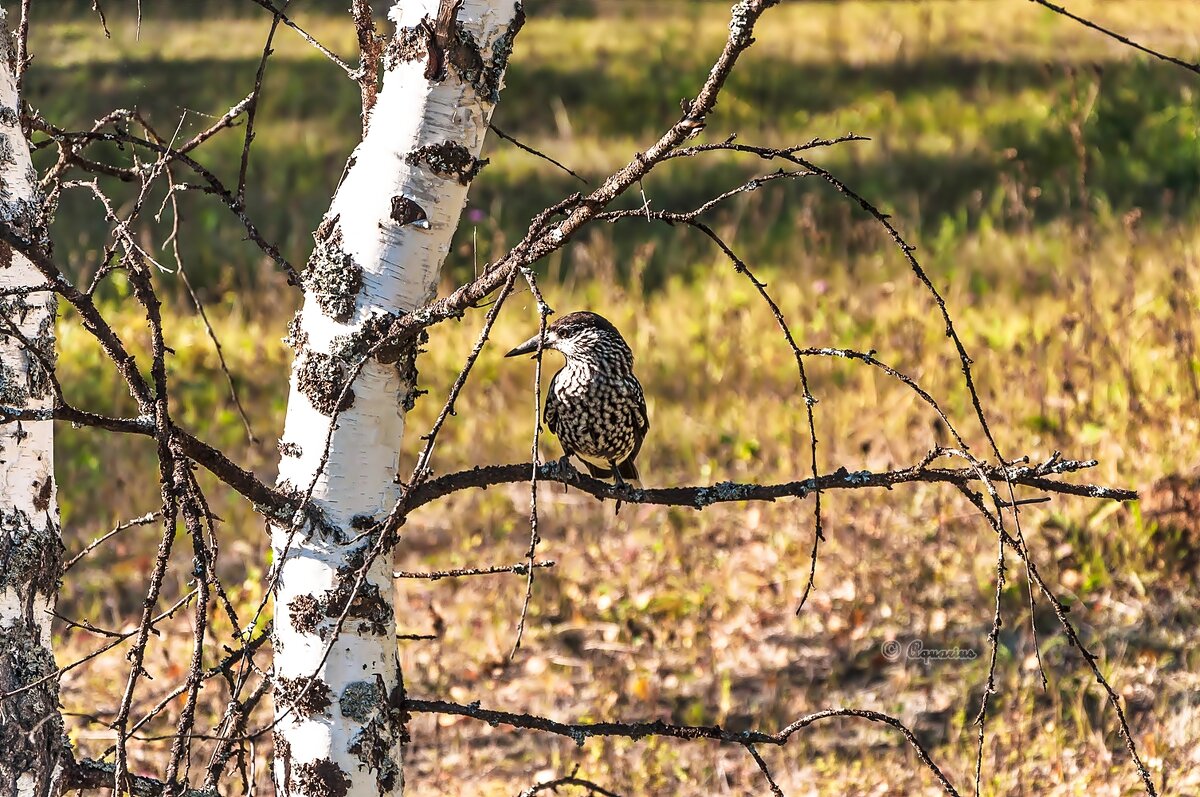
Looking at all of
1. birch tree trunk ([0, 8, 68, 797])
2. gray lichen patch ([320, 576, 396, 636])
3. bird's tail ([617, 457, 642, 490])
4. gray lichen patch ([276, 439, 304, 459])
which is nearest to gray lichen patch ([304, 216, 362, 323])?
gray lichen patch ([276, 439, 304, 459])

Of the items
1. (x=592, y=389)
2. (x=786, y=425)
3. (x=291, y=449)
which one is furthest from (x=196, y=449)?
(x=786, y=425)

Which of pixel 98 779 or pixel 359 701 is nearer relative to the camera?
pixel 359 701

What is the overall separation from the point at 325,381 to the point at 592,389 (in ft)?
5.40

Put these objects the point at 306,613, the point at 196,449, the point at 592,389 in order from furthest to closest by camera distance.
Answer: the point at 592,389, the point at 306,613, the point at 196,449

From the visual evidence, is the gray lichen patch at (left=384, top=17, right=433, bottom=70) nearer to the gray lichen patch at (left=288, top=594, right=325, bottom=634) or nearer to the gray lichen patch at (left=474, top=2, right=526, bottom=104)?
the gray lichen patch at (left=474, top=2, right=526, bottom=104)

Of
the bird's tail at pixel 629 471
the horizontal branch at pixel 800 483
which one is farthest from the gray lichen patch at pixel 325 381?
the bird's tail at pixel 629 471

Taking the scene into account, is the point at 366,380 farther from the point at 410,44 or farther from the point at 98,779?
the point at 98,779

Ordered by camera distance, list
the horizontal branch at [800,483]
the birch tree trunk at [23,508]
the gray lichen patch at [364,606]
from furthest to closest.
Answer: the birch tree trunk at [23,508] → the gray lichen patch at [364,606] → the horizontal branch at [800,483]

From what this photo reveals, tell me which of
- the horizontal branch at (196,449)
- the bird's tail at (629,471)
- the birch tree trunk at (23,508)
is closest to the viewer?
the horizontal branch at (196,449)

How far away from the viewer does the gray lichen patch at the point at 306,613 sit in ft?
7.75

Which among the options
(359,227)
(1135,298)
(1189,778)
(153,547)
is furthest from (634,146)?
(359,227)

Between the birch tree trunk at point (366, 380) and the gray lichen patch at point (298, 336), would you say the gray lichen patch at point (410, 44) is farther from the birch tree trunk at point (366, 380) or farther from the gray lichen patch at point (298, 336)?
the gray lichen patch at point (298, 336)

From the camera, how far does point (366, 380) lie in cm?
233

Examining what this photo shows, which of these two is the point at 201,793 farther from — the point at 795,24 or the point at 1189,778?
the point at 795,24
